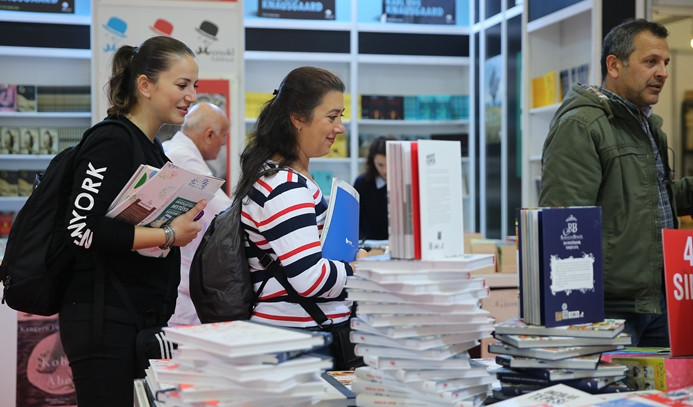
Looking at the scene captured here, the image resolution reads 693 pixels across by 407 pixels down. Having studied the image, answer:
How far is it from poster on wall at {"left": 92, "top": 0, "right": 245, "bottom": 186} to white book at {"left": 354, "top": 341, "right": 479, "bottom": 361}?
3.97 metres

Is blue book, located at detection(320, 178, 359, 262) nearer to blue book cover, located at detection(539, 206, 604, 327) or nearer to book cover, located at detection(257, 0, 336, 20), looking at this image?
blue book cover, located at detection(539, 206, 604, 327)

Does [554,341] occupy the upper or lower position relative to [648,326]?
upper

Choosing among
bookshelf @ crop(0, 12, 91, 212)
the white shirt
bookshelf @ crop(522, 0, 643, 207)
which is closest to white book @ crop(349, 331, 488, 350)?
the white shirt

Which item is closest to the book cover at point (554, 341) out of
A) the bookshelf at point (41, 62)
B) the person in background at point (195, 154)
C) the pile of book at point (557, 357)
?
the pile of book at point (557, 357)

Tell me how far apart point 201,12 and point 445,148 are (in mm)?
4073

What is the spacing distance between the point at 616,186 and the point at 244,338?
157 centimetres

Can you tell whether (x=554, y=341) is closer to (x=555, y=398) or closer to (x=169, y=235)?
(x=555, y=398)

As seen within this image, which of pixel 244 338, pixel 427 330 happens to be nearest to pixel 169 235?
pixel 244 338

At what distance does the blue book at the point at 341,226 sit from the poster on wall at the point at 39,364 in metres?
2.62

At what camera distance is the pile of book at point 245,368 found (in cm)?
152

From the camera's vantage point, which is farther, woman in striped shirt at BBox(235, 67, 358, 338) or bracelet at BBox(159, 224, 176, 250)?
bracelet at BBox(159, 224, 176, 250)

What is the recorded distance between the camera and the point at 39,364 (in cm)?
435

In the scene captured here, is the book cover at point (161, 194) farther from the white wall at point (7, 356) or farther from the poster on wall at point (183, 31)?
the poster on wall at point (183, 31)

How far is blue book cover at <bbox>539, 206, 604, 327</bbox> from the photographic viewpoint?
5.74ft
